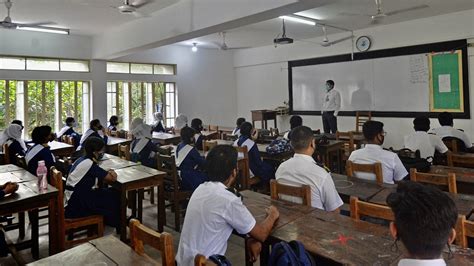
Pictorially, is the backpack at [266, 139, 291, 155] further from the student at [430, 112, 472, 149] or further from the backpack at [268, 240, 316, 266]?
the backpack at [268, 240, 316, 266]

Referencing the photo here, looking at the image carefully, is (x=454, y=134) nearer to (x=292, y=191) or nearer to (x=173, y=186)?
(x=292, y=191)

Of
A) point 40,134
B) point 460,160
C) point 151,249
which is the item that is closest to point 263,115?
point 460,160

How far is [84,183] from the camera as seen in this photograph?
3.00 m

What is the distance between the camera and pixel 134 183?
3.18 metres

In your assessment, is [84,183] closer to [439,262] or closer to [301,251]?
[301,251]

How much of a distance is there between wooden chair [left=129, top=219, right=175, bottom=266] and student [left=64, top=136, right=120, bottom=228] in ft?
5.09

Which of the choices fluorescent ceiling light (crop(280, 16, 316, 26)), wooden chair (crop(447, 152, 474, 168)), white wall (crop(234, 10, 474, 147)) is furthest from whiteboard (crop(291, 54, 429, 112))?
wooden chair (crop(447, 152, 474, 168))

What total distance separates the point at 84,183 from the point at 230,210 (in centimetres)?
187

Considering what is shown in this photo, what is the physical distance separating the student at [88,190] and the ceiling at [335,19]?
4.06 meters

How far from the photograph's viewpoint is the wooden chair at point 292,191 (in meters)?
2.17

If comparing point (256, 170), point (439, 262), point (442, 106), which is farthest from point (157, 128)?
point (439, 262)

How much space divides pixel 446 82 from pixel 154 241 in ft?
23.8

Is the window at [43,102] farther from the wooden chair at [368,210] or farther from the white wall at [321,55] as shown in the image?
the wooden chair at [368,210]

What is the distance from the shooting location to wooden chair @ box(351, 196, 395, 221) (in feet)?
5.83
